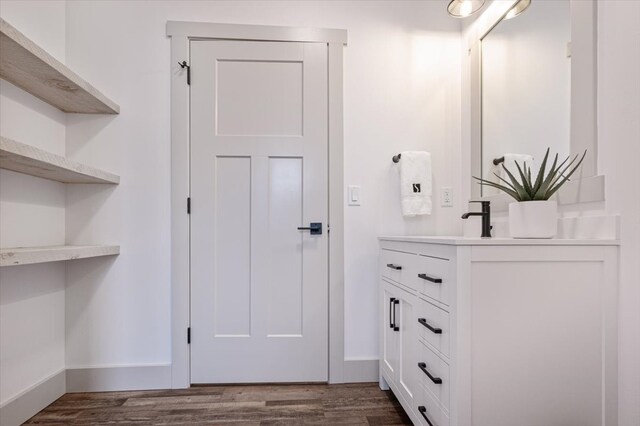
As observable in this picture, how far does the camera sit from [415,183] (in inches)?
82.9

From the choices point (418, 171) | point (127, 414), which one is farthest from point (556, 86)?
point (127, 414)

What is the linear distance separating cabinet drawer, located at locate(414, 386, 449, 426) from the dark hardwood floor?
35 centimetres

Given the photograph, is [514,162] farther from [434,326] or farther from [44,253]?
[44,253]

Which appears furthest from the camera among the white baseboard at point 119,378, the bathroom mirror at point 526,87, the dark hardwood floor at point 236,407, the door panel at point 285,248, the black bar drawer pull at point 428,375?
the door panel at point 285,248

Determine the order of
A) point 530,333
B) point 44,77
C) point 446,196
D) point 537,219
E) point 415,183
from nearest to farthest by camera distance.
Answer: point 530,333 → point 537,219 → point 44,77 → point 415,183 → point 446,196

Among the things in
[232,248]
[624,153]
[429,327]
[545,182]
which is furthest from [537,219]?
[232,248]

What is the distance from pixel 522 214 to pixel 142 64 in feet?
7.08

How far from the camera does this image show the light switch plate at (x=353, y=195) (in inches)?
84.9

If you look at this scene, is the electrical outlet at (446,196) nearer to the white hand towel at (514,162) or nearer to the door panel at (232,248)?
the white hand towel at (514,162)

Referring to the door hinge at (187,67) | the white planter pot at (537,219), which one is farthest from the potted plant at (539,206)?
the door hinge at (187,67)

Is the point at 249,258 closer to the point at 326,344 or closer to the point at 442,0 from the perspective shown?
the point at 326,344

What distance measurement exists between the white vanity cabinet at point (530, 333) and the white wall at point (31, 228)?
6.28ft

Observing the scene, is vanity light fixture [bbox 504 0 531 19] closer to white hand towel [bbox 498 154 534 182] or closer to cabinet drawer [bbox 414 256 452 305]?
white hand towel [bbox 498 154 534 182]

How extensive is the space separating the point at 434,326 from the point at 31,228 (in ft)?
6.43
